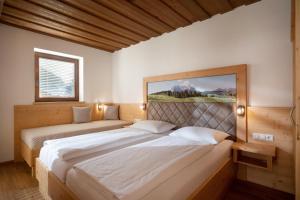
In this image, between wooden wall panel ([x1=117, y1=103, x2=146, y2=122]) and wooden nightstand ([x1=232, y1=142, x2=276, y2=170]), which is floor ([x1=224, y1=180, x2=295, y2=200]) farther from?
wooden wall panel ([x1=117, y1=103, x2=146, y2=122])

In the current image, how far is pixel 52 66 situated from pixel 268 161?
13.9 ft

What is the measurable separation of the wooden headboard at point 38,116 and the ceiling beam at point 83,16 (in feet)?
6.18

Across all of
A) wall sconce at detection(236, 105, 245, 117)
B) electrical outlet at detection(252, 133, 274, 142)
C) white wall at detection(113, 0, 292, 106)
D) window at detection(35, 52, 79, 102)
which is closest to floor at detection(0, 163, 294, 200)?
electrical outlet at detection(252, 133, 274, 142)

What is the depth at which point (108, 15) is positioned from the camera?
2.58 meters

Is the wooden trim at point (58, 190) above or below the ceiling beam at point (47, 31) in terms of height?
below

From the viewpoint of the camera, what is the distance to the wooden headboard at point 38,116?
118 inches

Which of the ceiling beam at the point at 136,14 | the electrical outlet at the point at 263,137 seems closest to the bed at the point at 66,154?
the electrical outlet at the point at 263,137

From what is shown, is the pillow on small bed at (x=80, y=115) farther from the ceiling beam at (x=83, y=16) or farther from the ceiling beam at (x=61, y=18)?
the ceiling beam at (x=83, y=16)

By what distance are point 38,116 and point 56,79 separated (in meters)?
0.91

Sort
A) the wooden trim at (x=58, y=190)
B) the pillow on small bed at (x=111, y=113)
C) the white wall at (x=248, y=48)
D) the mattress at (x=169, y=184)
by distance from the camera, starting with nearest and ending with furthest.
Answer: the mattress at (x=169, y=184), the wooden trim at (x=58, y=190), the white wall at (x=248, y=48), the pillow on small bed at (x=111, y=113)

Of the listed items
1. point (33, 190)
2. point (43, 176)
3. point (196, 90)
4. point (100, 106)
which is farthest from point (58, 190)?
point (100, 106)

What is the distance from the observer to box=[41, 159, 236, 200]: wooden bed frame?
1.33m

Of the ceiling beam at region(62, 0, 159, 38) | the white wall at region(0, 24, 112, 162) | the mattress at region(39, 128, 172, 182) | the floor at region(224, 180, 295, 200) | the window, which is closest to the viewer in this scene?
the mattress at region(39, 128, 172, 182)

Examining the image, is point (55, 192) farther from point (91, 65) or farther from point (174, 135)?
point (91, 65)
